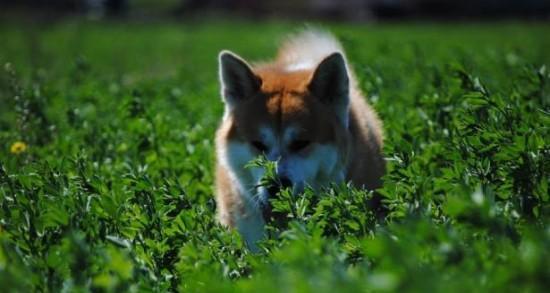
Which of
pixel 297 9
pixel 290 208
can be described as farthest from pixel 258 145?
Answer: pixel 297 9

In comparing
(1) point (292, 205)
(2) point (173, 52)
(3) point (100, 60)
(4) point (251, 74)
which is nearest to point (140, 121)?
(4) point (251, 74)

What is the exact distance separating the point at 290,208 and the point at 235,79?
1.99 metres

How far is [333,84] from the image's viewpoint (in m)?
5.59

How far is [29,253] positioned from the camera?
3693 millimetres

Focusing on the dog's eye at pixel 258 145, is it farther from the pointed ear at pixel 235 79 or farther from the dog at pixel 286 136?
the pointed ear at pixel 235 79

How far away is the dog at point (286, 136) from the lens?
207 inches

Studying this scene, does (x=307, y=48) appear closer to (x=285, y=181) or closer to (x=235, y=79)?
(x=235, y=79)

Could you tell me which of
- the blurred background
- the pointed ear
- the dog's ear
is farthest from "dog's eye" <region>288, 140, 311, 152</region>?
the blurred background

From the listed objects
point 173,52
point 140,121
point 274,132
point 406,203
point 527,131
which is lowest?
point 173,52

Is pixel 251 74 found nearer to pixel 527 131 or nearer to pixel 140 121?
pixel 140 121

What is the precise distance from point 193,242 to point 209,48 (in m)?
23.2

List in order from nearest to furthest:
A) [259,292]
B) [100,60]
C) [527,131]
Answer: [259,292] → [527,131] → [100,60]

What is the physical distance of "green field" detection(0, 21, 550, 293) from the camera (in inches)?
105

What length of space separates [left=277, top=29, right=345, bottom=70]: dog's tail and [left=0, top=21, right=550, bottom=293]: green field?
0.58m
